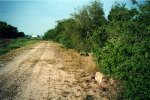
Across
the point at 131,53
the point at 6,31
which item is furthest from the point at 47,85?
the point at 6,31

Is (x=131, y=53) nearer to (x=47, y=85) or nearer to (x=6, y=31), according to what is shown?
(x=47, y=85)

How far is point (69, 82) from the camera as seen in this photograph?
20109mm

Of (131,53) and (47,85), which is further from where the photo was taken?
(47,85)

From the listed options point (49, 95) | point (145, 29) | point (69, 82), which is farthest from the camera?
point (69, 82)

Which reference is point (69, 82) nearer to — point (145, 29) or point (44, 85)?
point (44, 85)

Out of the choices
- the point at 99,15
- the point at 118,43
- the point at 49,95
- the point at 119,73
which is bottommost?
the point at 49,95

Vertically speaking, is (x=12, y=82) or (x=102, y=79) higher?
(x=102, y=79)

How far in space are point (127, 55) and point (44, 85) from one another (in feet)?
18.9

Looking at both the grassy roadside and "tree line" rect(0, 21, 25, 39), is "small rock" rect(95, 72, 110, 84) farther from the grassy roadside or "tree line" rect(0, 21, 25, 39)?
"tree line" rect(0, 21, 25, 39)

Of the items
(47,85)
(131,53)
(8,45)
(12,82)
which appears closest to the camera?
(131,53)

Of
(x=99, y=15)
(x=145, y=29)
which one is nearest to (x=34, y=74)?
(x=145, y=29)

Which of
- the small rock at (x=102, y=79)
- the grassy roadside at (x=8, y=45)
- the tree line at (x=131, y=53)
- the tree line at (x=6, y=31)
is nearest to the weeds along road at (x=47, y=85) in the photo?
the small rock at (x=102, y=79)

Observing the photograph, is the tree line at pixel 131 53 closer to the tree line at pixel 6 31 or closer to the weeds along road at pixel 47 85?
the weeds along road at pixel 47 85

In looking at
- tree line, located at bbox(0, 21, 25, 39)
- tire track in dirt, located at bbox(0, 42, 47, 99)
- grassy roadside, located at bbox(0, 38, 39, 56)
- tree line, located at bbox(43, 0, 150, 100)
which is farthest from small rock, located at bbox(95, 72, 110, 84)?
tree line, located at bbox(0, 21, 25, 39)
